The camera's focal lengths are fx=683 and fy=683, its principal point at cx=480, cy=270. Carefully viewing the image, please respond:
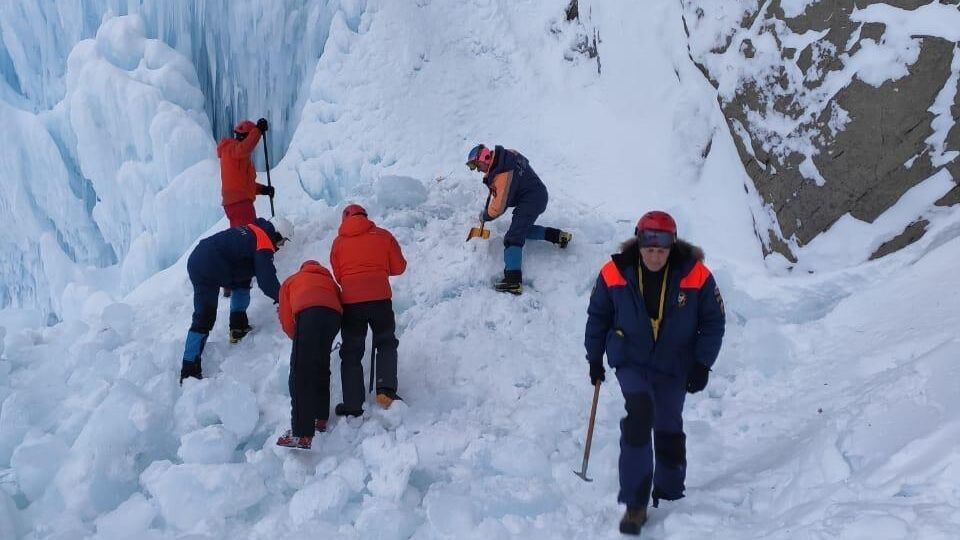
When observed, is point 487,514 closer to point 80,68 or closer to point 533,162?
point 533,162

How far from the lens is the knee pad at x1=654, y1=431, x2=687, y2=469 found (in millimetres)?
3170

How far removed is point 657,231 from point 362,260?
6.86 ft

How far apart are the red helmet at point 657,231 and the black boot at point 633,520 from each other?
46.5 inches

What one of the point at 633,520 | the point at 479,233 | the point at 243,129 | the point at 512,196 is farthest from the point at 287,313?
the point at 243,129

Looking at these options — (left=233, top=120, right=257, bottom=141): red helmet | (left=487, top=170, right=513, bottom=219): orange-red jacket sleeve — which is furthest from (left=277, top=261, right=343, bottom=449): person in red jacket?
(left=233, top=120, right=257, bottom=141): red helmet

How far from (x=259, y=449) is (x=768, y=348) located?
10.8 ft

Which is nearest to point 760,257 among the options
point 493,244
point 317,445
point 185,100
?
point 493,244

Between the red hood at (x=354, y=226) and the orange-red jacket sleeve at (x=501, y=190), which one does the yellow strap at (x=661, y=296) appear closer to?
the red hood at (x=354, y=226)

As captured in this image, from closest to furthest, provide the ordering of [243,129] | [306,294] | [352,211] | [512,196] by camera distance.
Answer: [306,294] → [352,211] → [512,196] → [243,129]

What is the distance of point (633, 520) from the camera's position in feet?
9.93

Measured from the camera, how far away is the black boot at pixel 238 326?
510cm

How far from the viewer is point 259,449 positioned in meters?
4.05

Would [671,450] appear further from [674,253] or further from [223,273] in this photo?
[223,273]

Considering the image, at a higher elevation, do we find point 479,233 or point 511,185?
point 511,185
